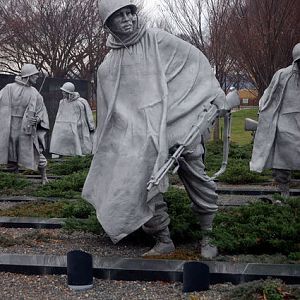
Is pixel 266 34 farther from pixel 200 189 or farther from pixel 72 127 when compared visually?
pixel 200 189

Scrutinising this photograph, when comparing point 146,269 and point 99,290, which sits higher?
point 146,269

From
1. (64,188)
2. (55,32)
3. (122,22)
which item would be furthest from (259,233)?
(55,32)

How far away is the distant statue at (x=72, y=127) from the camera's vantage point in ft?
58.6

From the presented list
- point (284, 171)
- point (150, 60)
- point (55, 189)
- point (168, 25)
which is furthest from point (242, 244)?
point (168, 25)

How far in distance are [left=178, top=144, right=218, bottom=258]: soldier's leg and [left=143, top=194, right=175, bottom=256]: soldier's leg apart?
269 millimetres

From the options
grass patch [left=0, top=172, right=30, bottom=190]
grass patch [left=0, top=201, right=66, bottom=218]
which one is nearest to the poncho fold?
grass patch [left=0, top=172, right=30, bottom=190]

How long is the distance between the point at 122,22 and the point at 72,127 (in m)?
12.0

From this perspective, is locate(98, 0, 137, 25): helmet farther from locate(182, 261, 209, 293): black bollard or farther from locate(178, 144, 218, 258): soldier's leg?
locate(182, 261, 209, 293): black bollard

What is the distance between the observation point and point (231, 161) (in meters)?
14.9

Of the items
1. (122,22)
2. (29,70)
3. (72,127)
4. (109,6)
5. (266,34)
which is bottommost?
(72,127)

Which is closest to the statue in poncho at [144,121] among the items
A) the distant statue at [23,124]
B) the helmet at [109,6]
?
the helmet at [109,6]

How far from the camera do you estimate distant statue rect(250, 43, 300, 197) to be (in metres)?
9.37

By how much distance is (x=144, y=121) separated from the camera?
5.96 m

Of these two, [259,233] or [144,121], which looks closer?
[144,121]
